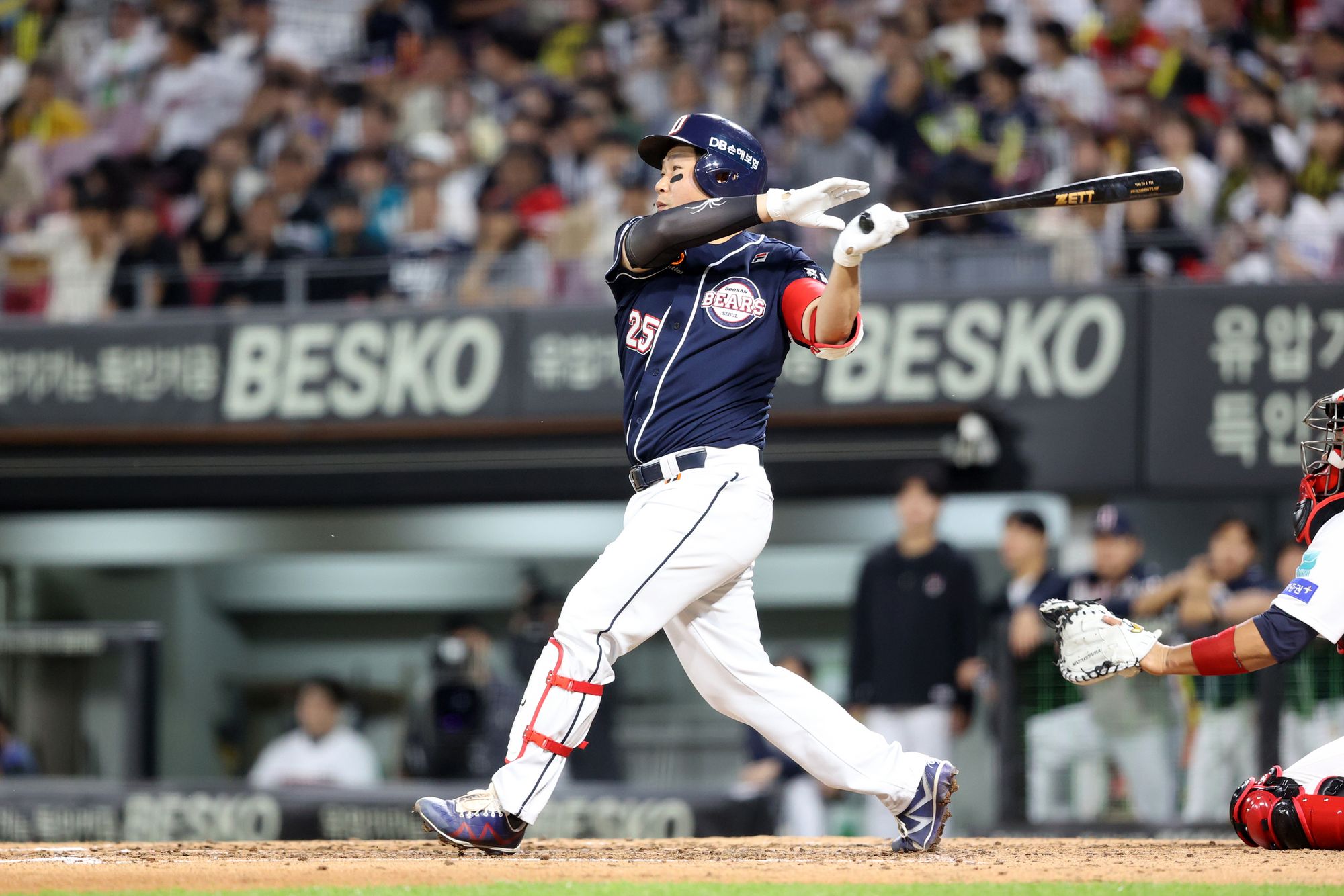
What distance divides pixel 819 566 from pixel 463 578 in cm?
250

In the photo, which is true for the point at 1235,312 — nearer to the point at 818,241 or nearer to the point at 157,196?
the point at 818,241

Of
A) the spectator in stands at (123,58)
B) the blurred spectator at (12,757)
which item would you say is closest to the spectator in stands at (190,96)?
the spectator in stands at (123,58)

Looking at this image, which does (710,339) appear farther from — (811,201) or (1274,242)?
(1274,242)

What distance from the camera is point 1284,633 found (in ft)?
14.4

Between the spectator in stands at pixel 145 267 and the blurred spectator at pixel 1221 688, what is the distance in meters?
5.96

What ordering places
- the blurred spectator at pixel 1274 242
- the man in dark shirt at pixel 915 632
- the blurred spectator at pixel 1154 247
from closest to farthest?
the man in dark shirt at pixel 915 632 < the blurred spectator at pixel 1274 242 < the blurred spectator at pixel 1154 247

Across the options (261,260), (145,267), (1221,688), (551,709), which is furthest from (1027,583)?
(145,267)

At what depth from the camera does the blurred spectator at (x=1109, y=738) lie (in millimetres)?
7293

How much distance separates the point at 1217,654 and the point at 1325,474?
0.60 metres

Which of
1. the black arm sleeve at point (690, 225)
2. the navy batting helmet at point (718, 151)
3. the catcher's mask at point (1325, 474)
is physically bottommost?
the catcher's mask at point (1325, 474)

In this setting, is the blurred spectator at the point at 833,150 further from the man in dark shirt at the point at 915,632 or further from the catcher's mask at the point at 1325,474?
the catcher's mask at the point at 1325,474

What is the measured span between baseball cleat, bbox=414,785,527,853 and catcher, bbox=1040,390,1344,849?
1.48 metres

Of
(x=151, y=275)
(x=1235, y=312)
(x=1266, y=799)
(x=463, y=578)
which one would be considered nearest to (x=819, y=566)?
(x=463, y=578)

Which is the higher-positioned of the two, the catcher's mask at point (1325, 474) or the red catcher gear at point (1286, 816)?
the catcher's mask at point (1325, 474)
